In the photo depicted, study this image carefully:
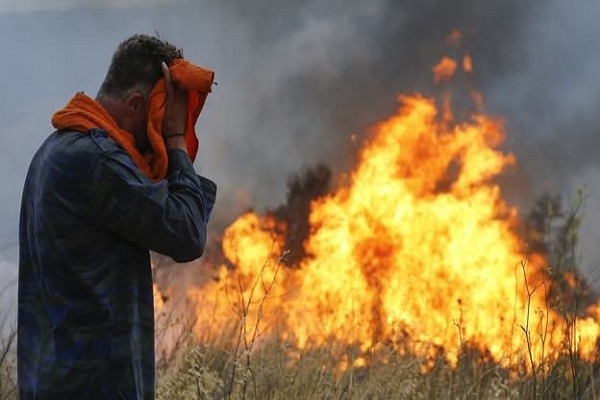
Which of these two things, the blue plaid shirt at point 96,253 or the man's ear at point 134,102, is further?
the man's ear at point 134,102

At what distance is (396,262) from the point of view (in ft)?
32.2

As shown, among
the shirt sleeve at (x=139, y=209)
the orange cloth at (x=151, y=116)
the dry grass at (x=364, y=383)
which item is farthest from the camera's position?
the dry grass at (x=364, y=383)

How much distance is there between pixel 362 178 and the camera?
35.5 feet

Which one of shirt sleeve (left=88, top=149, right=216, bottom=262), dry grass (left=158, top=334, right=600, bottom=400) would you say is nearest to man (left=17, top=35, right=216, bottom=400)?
shirt sleeve (left=88, top=149, right=216, bottom=262)

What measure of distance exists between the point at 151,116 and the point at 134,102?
2.6 inches

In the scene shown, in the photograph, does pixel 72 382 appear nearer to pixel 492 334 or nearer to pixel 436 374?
pixel 436 374

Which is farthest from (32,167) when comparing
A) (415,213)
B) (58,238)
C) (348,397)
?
(415,213)

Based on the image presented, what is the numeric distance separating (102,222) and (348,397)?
2.83 metres

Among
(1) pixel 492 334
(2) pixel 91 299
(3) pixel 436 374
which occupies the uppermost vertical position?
(1) pixel 492 334

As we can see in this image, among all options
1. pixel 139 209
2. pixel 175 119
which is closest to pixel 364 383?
pixel 175 119

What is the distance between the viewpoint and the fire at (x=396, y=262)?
6.14 meters

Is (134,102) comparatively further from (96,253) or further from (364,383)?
(364,383)

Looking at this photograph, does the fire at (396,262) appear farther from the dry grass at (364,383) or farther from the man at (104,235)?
the man at (104,235)

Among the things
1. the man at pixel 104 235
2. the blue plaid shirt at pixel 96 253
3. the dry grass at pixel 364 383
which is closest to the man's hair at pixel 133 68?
the man at pixel 104 235
